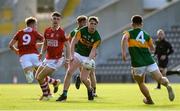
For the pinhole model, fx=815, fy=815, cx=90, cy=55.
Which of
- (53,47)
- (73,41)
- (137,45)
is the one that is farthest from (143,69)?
(53,47)

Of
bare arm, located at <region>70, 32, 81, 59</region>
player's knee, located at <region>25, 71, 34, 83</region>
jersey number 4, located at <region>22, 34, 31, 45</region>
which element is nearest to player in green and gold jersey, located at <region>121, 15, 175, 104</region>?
bare arm, located at <region>70, 32, 81, 59</region>

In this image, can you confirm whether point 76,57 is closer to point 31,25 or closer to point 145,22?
point 31,25

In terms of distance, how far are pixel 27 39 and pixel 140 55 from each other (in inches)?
160

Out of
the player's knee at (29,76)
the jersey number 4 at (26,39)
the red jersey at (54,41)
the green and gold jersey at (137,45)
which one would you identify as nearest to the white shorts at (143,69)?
the green and gold jersey at (137,45)

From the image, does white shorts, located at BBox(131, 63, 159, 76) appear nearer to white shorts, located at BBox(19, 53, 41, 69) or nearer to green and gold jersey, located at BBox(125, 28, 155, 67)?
green and gold jersey, located at BBox(125, 28, 155, 67)

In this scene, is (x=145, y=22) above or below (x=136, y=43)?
above

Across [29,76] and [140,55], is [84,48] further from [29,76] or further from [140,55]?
[140,55]

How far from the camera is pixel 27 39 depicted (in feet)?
68.2

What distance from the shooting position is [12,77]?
4416cm

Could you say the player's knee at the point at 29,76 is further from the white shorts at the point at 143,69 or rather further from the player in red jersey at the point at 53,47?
the white shorts at the point at 143,69

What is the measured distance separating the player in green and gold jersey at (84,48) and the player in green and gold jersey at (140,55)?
1468 mm

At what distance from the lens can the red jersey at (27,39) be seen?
816 inches

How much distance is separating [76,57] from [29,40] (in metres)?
1.90

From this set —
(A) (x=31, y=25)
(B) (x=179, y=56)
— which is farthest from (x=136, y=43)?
(B) (x=179, y=56)
